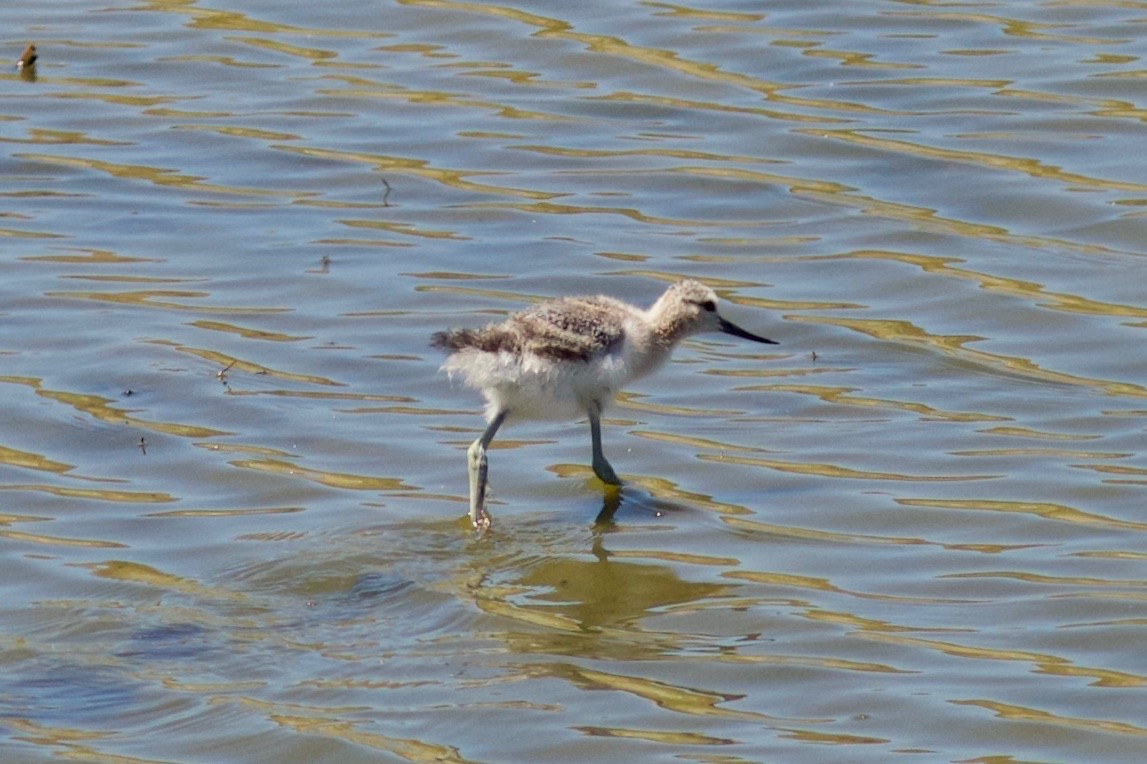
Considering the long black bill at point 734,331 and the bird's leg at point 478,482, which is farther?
the long black bill at point 734,331

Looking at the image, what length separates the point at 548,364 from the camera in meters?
6.56

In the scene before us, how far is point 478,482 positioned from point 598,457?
1.46 ft

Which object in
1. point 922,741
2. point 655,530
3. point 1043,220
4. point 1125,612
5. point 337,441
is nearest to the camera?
point 922,741

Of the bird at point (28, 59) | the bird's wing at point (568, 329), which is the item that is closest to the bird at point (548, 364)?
the bird's wing at point (568, 329)

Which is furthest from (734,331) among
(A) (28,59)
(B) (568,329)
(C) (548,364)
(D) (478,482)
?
(A) (28,59)

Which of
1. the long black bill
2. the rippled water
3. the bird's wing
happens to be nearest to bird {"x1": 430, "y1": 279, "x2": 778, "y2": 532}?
the bird's wing

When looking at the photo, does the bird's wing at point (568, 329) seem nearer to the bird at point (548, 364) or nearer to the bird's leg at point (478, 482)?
the bird at point (548, 364)

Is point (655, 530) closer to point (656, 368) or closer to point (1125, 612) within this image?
point (656, 368)

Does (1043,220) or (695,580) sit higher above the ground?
(1043,220)

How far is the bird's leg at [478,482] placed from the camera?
6402 mm

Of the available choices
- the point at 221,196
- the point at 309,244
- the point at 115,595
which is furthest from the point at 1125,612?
the point at 221,196

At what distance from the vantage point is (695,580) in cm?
598

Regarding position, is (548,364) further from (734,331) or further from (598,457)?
(734,331)

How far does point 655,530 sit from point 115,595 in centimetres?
164
